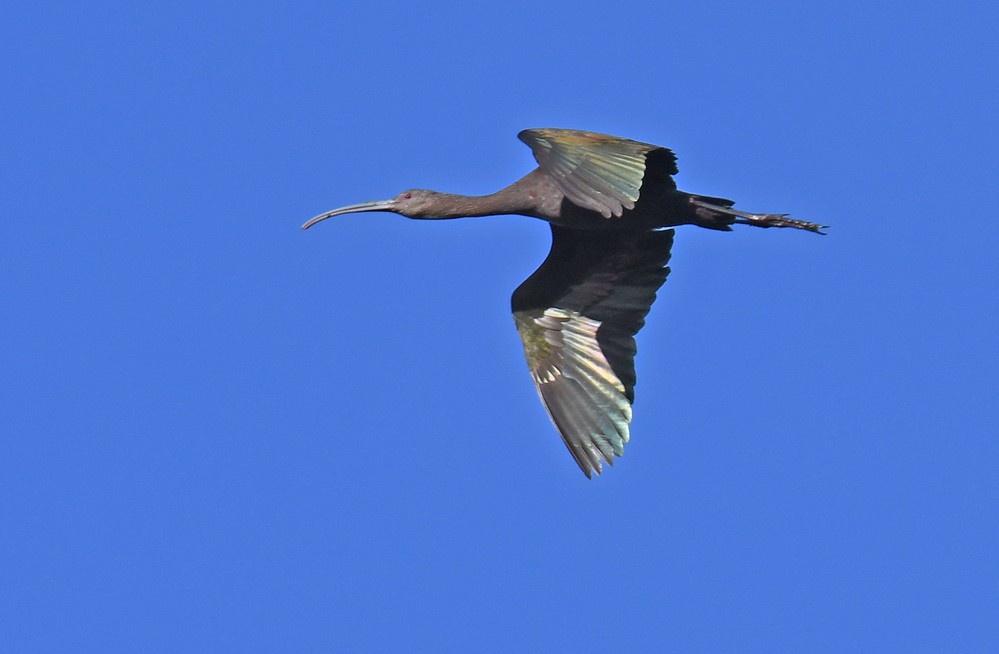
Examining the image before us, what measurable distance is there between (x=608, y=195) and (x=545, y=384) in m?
3.78

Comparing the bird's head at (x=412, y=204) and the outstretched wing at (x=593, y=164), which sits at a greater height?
the bird's head at (x=412, y=204)

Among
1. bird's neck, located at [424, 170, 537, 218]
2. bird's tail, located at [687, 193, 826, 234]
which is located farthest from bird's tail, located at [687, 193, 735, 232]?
bird's neck, located at [424, 170, 537, 218]

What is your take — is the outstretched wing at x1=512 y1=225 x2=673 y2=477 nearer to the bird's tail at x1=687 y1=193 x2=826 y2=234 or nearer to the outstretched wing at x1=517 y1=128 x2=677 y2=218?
the bird's tail at x1=687 y1=193 x2=826 y2=234

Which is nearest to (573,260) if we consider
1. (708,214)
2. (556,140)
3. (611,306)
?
(611,306)

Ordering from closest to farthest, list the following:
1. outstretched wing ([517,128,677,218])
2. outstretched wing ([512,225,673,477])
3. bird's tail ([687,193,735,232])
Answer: outstretched wing ([517,128,677,218]) < bird's tail ([687,193,735,232]) < outstretched wing ([512,225,673,477])

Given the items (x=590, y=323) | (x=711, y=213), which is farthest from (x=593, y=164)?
(x=590, y=323)

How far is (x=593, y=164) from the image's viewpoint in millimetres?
14586

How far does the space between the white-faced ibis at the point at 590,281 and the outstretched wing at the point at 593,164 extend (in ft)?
3.70

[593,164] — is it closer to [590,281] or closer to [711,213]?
[711,213]

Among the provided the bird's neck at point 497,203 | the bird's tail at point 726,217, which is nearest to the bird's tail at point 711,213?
the bird's tail at point 726,217

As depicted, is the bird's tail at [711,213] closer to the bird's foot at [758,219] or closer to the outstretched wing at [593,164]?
the bird's foot at [758,219]

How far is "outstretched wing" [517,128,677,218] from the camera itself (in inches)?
562

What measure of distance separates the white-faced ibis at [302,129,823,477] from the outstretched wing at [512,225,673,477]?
0.4 inches

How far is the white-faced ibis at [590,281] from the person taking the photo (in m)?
16.7
